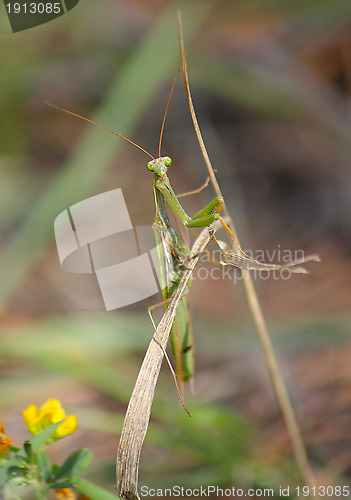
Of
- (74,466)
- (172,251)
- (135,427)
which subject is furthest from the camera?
(172,251)

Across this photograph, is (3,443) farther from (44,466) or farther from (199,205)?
(199,205)

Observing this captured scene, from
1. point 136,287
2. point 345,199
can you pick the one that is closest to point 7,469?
point 136,287

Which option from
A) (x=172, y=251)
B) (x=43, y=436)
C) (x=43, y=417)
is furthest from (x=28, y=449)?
(x=172, y=251)

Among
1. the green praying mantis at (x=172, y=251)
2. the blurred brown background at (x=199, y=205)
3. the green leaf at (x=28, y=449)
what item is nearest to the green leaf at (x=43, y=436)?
the green leaf at (x=28, y=449)

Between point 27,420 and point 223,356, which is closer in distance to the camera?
point 27,420

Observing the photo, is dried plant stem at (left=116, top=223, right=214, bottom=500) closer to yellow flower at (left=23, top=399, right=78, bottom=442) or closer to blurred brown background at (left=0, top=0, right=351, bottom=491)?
yellow flower at (left=23, top=399, right=78, bottom=442)

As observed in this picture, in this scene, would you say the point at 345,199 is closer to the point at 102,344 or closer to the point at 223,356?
the point at 223,356

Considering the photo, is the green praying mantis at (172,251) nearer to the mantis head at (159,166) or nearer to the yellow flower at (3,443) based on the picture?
the mantis head at (159,166)

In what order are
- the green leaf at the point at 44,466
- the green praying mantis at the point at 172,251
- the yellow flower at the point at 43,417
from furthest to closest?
the green praying mantis at the point at 172,251 → the yellow flower at the point at 43,417 → the green leaf at the point at 44,466
